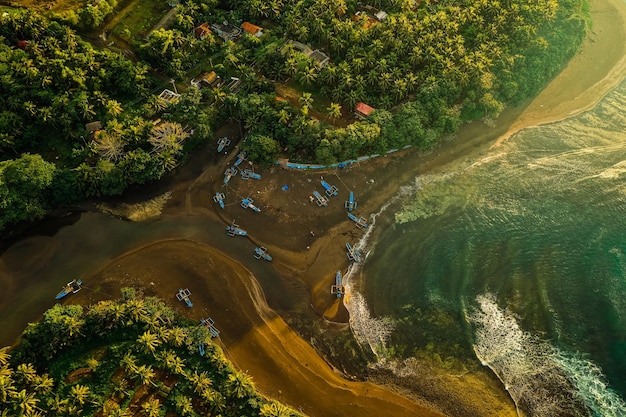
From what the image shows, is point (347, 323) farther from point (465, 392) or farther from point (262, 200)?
point (262, 200)

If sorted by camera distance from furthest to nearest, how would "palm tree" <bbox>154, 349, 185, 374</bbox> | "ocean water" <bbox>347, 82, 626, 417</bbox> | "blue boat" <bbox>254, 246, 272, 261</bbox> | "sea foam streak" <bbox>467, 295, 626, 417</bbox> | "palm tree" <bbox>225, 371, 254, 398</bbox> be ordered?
1. "blue boat" <bbox>254, 246, 272, 261</bbox>
2. "ocean water" <bbox>347, 82, 626, 417</bbox>
3. "sea foam streak" <bbox>467, 295, 626, 417</bbox>
4. "palm tree" <bbox>154, 349, 185, 374</bbox>
5. "palm tree" <bbox>225, 371, 254, 398</bbox>

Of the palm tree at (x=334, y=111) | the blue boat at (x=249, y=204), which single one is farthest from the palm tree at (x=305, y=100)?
the blue boat at (x=249, y=204)

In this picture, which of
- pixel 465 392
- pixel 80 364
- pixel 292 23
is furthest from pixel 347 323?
pixel 292 23

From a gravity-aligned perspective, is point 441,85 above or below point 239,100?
above

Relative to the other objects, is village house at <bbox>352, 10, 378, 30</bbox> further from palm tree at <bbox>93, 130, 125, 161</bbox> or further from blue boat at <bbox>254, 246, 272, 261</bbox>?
palm tree at <bbox>93, 130, 125, 161</bbox>

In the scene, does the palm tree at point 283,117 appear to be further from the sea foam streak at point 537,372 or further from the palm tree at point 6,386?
the palm tree at point 6,386

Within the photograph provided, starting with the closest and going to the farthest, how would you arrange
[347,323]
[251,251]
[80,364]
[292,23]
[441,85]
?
[80,364], [347,323], [251,251], [441,85], [292,23]

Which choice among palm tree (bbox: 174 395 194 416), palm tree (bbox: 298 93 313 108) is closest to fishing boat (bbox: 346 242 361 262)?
palm tree (bbox: 298 93 313 108)
